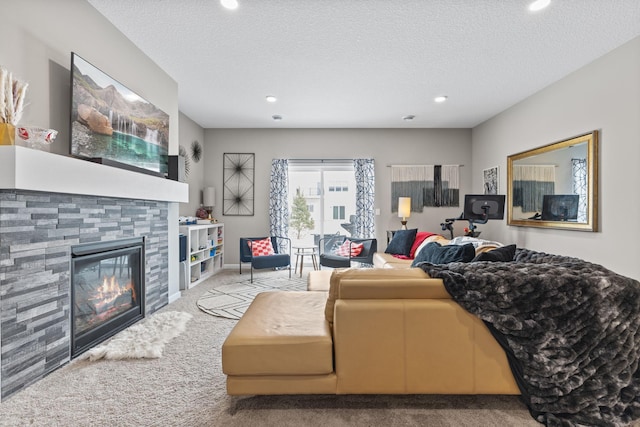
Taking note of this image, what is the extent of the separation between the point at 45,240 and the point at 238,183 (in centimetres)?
395

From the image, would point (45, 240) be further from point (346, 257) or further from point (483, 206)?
point (483, 206)

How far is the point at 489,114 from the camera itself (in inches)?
195

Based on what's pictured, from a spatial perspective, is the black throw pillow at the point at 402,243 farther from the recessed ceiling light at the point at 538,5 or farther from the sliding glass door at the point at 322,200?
the recessed ceiling light at the point at 538,5

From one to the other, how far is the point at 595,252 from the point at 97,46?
4.97 meters

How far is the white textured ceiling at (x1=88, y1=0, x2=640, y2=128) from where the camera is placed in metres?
2.40

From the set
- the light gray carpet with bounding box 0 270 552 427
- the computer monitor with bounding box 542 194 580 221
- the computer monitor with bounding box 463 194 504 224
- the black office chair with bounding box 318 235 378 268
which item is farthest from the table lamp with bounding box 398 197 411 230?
the light gray carpet with bounding box 0 270 552 427

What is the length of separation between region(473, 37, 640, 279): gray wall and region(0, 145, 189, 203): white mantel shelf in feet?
14.4

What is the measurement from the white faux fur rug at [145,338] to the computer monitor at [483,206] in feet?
12.3

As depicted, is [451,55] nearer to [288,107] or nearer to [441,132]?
[288,107]

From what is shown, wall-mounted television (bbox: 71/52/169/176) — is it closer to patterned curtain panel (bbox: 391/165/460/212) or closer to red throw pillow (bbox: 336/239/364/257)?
red throw pillow (bbox: 336/239/364/257)

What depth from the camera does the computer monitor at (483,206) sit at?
423 centimetres

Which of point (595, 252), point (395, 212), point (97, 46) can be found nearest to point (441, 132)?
point (395, 212)

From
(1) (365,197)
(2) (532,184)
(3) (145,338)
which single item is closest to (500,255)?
(2) (532,184)

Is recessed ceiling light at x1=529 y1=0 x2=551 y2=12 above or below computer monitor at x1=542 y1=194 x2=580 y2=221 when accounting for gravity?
above
